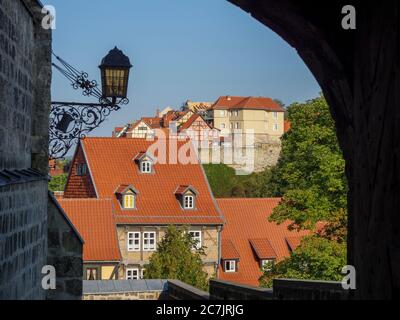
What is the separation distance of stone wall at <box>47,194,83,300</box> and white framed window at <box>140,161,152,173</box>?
35.3 m

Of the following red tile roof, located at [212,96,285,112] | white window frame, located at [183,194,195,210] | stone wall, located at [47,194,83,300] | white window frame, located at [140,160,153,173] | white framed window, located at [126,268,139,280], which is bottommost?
white framed window, located at [126,268,139,280]

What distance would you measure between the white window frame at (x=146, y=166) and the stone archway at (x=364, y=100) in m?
39.7

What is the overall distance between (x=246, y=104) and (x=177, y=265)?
288 ft

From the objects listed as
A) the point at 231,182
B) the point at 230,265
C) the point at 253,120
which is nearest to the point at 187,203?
the point at 230,265

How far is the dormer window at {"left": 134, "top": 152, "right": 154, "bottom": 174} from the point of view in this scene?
147 feet

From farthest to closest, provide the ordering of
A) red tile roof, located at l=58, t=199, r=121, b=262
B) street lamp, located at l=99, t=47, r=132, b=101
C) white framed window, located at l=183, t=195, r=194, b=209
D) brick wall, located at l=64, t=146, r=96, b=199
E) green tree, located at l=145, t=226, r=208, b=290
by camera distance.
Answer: brick wall, located at l=64, t=146, r=96, b=199, white framed window, located at l=183, t=195, r=194, b=209, red tile roof, located at l=58, t=199, r=121, b=262, green tree, located at l=145, t=226, r=208, b=290, street lamp, located at l=99, t=47, r=132, b=101

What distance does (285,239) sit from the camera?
4309 cm

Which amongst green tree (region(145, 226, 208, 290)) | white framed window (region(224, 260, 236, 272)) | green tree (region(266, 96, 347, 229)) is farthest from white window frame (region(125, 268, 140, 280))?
green tree (region(266, 96, 347, 229))

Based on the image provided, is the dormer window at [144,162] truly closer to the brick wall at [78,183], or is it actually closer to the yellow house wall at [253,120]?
the brick wall at [78,183]

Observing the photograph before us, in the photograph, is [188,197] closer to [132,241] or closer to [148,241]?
[148,241]

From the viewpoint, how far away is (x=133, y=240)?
135ft

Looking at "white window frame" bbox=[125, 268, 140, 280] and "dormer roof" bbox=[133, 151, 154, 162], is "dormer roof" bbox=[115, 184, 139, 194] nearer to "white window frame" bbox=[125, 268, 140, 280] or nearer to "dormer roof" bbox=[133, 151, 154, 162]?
"dormer roof" bbox=[133, 151, 154, 162]

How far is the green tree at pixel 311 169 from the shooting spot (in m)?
27.4
